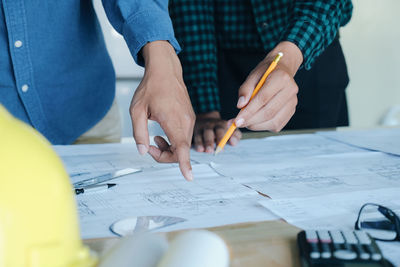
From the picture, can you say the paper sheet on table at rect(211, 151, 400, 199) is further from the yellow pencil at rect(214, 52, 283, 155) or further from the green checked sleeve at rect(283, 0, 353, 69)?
the green checked sleeve at rect(283, 0, 353, 69)

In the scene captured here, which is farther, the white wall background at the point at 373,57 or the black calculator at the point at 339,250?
the white wall background at the point at 373,57

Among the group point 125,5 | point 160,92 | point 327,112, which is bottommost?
point 327,112

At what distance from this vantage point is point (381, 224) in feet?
1.52

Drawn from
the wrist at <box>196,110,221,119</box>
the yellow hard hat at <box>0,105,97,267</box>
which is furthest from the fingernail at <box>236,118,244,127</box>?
the yellow hard hat at <box>0,105,97,267</box>

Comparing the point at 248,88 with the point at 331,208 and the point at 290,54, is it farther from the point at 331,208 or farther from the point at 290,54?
the point at 331,208

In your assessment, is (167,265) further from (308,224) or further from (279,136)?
(279,136)

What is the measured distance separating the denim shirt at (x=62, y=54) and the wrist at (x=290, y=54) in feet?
0.81

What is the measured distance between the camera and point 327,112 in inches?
51.4

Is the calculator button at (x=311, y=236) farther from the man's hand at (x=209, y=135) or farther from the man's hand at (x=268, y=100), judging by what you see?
the man's hand at (x=209, y=135)

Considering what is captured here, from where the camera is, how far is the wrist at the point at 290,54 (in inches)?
35.1

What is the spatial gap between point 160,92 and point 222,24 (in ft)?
1.88

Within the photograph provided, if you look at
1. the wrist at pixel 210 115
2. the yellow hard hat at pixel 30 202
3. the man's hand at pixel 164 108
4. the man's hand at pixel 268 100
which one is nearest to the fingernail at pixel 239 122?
the man's hand at pixel 268 100

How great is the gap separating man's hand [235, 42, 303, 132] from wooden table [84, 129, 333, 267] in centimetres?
32

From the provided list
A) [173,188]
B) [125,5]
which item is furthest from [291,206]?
[125,5]
